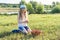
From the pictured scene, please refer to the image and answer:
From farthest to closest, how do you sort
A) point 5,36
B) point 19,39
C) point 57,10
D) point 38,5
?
point 38,5, point 57,10, point 5,36, point 19,39

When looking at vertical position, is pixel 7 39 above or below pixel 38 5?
above

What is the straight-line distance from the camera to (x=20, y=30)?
843cm

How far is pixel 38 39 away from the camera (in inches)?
301

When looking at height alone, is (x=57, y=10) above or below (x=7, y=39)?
below

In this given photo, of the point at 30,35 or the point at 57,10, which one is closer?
the point at 30,35

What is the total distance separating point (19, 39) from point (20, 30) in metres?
0.96

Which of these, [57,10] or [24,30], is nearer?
[24,30]

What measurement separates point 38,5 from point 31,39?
122 feet

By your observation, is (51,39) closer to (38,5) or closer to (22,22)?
(22,22)

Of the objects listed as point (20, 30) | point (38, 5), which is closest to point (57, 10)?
point (38, 5)

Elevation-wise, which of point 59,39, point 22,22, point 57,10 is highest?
point 22,22

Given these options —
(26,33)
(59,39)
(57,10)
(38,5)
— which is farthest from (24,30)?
(38,5)

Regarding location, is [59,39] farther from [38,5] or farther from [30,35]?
[38,5]

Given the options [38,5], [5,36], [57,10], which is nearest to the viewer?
[5,36]
